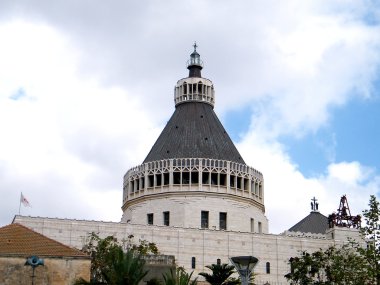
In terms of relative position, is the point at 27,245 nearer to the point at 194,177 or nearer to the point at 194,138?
the point at 194,177

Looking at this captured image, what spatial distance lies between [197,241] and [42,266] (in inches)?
1254

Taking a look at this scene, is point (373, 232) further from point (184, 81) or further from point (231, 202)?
point (184, 81)

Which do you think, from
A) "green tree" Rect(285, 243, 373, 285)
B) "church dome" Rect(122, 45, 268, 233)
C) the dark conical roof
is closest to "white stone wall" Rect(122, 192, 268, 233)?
"church dome" Rect(122, 45, 268, 233)

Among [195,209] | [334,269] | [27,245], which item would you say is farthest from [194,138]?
[27,245]

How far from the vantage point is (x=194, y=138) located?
88875 mm

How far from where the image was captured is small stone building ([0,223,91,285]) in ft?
159

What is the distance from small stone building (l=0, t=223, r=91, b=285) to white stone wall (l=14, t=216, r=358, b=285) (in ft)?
84.1

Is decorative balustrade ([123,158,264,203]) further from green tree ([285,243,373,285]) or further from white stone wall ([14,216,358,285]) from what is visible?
green tree ([285,243,373,285])

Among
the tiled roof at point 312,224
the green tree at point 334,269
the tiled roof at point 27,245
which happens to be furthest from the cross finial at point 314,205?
the tiled roof at point 27,245

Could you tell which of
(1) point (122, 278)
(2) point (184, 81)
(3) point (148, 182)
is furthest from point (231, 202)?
(1) point (122, 278)

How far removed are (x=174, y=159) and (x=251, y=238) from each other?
429 inches

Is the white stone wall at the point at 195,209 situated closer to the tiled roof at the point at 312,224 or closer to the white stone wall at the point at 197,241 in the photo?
the white stone wall at the point at 197,241

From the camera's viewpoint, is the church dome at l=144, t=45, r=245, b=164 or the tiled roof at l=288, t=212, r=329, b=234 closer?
Answer: the church dome at l=144, t=45, r=245, b=164

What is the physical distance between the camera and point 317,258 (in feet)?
224
